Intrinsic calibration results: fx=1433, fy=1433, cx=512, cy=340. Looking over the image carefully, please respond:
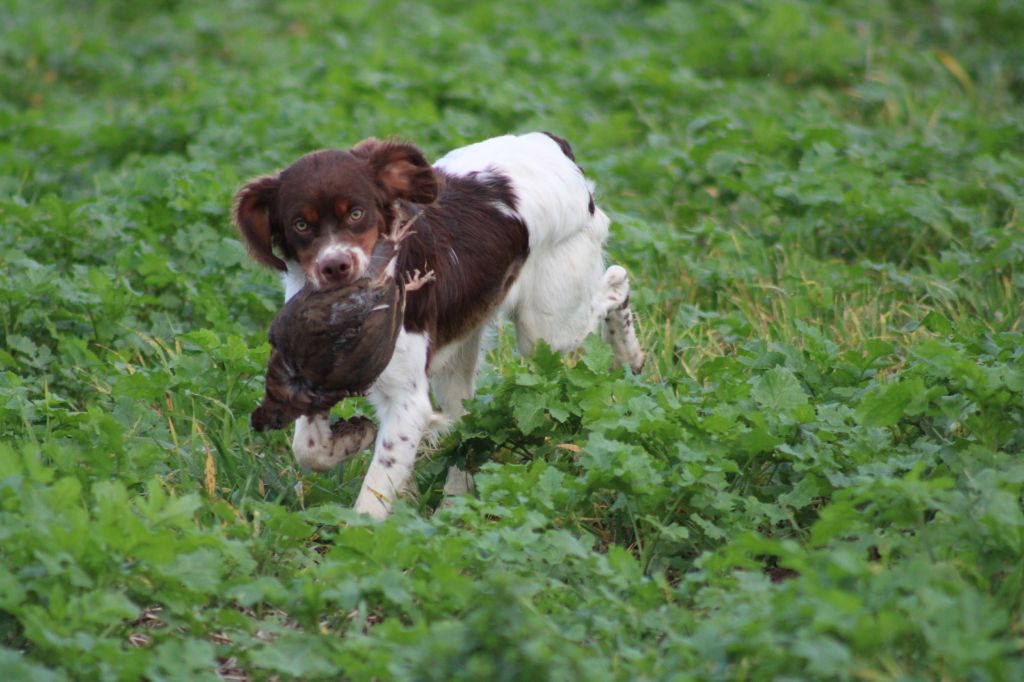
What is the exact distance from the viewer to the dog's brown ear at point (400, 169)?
4.40m

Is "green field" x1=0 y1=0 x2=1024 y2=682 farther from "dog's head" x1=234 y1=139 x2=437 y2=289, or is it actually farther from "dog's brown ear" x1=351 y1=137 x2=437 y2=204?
"dog's brown ear" x1=351 y1=137 x2=437 y2=204

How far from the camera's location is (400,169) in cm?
442

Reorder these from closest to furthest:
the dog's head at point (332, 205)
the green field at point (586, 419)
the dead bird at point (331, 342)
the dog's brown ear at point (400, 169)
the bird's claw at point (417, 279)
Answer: the green field at point (586, 419) → the dead bird at point (331, 342) → the dog's head at point (332, 205) → the bird's claw at point (417, 279) → the dog's brown ear at point (400, 169)

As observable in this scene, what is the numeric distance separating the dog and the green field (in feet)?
0.68

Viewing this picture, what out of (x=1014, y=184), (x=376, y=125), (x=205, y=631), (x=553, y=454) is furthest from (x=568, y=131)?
(x=205, y=631)

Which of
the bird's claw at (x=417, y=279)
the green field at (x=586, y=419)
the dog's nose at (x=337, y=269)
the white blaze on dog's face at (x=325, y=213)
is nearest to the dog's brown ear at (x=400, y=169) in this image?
the white blaze on dog's face at (x=325, y=213)

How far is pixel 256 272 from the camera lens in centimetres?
575

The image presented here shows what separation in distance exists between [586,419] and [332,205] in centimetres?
97

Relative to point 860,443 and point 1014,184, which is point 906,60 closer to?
point 1014,184

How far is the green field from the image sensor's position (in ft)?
10.3

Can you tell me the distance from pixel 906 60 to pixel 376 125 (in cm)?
384

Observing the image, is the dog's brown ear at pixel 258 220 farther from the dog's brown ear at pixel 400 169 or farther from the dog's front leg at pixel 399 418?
the dog's front leg at pixel 399 418

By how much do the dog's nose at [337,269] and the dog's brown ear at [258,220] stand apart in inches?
12.7

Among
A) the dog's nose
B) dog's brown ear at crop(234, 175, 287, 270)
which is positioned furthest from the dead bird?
dog's brown ear at crop(234, 175, 287, 270)
